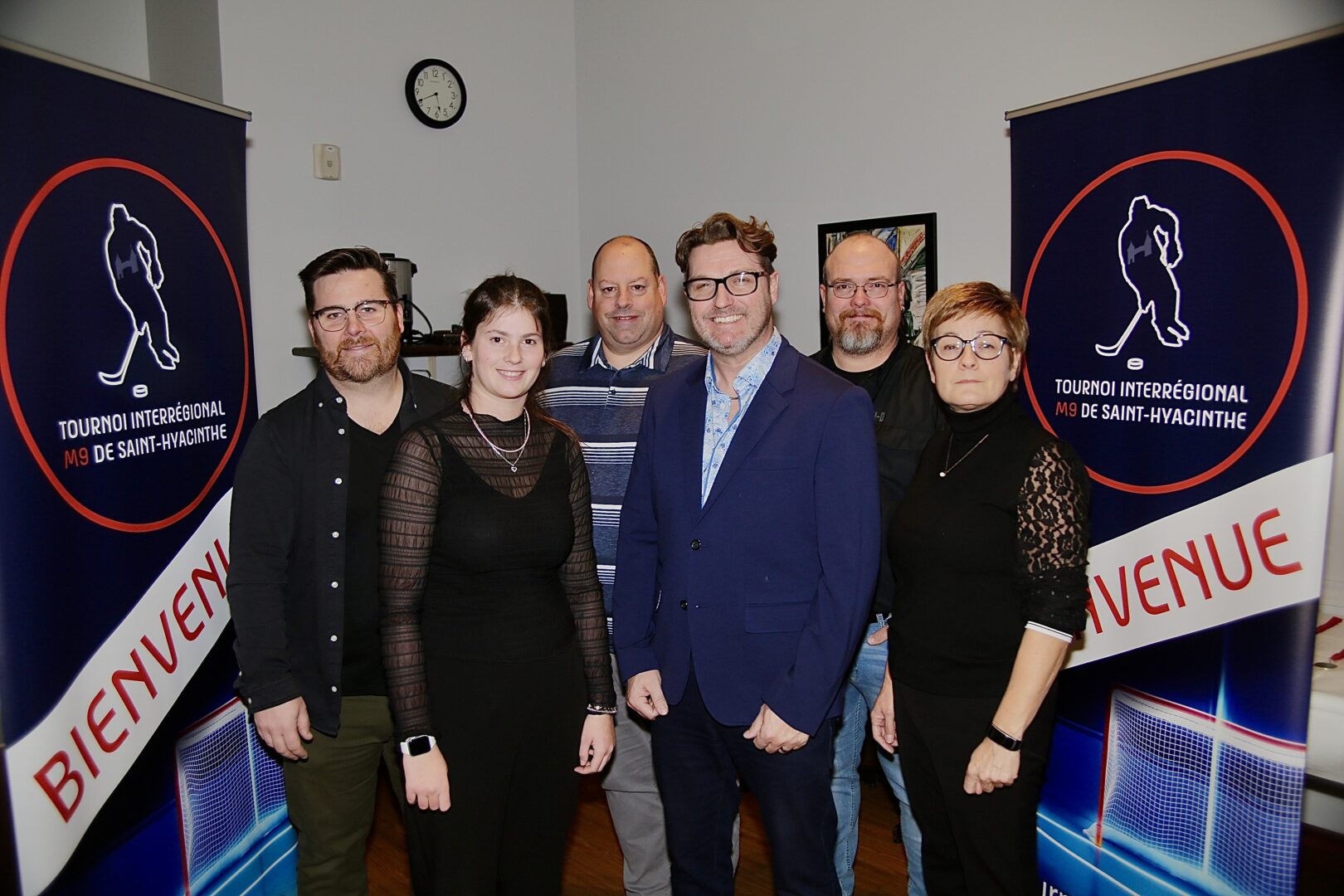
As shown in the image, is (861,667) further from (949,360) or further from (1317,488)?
(1317,488)

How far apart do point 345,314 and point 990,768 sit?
65.1 inches

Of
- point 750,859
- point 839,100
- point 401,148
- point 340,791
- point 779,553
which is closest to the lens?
point 779,553

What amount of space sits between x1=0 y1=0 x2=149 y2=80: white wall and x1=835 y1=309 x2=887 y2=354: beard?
301cm

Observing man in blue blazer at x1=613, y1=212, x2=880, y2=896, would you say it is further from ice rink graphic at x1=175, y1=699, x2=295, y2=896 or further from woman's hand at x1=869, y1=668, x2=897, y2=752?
ice rink graphic at x1=175, y1=699, x2=295, y2=896

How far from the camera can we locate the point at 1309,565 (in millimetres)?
2023

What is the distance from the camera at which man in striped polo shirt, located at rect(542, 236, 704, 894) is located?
2.45 metres

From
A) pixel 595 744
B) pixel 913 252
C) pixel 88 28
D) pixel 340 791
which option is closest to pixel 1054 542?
pixel 595 744

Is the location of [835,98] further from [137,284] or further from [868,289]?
[137,284]

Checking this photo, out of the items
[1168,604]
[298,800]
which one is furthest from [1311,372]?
[298,800]

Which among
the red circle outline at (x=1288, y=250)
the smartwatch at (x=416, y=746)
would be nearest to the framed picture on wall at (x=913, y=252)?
the red circle outline at (x=1288, y=250)

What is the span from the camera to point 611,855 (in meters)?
3.01

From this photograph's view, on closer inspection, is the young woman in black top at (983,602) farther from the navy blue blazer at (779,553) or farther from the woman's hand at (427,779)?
the woman's hand at (427,779)

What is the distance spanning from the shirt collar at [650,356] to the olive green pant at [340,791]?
3.34ft

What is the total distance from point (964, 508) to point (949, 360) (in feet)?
1.00
